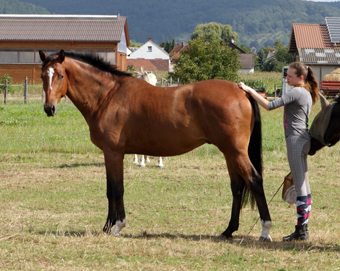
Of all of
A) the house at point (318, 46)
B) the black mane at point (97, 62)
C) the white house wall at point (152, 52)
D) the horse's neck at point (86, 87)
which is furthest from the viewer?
the white house wall at point (152, 52)

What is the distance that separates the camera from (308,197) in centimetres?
466

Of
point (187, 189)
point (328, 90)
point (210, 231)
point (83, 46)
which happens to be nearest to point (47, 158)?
point (187, 189)

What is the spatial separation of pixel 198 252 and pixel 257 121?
1652mm

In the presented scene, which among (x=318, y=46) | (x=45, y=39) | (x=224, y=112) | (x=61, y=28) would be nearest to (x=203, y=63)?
(x=318, y=46)

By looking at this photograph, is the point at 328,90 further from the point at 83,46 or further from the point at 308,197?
the point at 308,197

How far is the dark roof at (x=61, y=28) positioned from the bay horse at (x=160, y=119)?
1217 inches

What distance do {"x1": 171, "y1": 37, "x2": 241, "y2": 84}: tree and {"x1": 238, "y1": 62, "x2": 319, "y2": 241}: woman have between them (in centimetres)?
2365

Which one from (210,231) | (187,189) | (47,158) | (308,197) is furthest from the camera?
(47,158)

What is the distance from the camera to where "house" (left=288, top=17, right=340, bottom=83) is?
34406 mm

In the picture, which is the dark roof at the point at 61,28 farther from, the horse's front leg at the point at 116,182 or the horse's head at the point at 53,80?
the horse's front leg at the point at 116,182

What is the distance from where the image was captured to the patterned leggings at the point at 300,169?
457cm

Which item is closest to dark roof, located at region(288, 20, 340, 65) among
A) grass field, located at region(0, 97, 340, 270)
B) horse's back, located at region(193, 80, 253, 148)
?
grass field, located at region(0, 97, 340, 270)

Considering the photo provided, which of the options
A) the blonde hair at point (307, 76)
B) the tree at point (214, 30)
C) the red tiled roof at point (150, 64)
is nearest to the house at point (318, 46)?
the blonde hair at point (307, 76)

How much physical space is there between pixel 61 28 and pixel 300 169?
35.2 m
